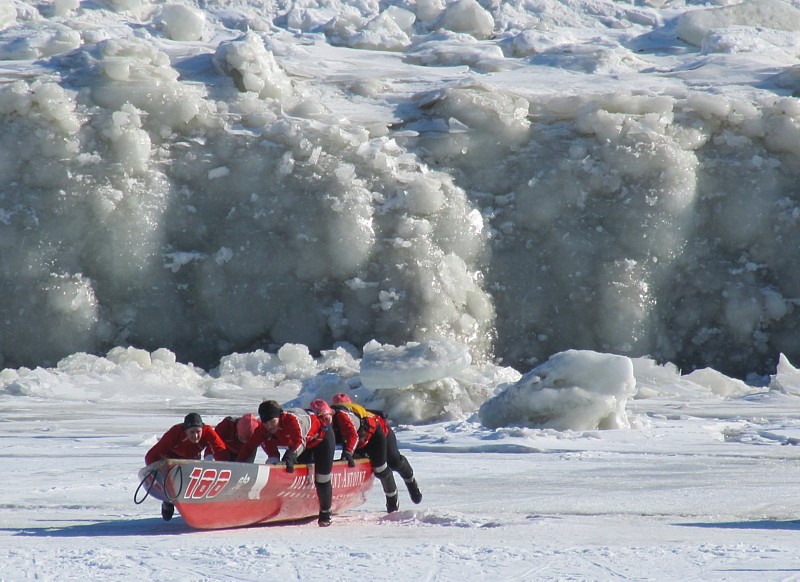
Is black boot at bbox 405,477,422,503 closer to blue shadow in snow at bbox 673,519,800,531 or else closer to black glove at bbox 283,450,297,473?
black glove at bbox 283,450,297,473

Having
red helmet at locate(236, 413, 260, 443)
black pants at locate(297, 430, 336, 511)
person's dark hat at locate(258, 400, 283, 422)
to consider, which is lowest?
black pants at locate(297, 430, 336, 511)

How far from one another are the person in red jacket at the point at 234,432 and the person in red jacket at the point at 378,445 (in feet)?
1.46

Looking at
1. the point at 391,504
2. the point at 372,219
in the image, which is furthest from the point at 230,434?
the point at 372,219

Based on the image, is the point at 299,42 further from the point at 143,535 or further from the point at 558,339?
the point at 143,535

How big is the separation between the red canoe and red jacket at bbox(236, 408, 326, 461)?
11cm

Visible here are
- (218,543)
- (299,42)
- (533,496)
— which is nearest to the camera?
(218,543)

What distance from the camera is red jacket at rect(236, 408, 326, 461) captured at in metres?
4.58

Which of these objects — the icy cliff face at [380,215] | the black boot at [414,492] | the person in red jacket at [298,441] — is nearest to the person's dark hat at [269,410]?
the person in red jacket at [298,441]

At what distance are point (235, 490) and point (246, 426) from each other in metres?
0.40

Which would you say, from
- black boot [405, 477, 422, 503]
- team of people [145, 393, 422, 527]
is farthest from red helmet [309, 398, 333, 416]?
black boot [405, 477, 422, 503]

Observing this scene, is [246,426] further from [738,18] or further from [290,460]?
[738,18]

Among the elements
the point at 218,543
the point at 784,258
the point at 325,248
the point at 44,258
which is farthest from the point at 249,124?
the point at 218,543

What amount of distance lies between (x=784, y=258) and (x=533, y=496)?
910 cm

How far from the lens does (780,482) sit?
5691 mm
